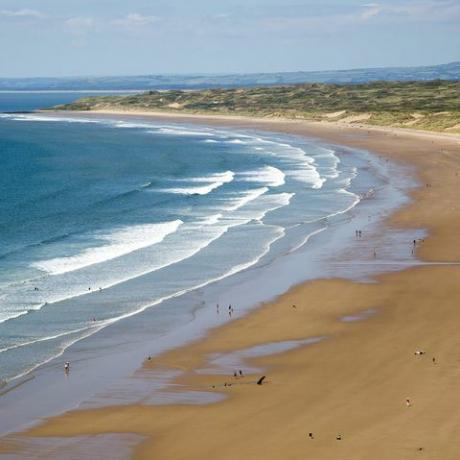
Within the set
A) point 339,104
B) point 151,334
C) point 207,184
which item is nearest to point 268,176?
point 207,184

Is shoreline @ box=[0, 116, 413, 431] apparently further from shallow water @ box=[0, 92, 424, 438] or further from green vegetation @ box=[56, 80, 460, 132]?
green vegetation @ box=[56, 80, 460, 132]

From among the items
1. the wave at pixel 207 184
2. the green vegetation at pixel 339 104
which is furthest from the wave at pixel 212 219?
the green vegetation at pixel 339 104

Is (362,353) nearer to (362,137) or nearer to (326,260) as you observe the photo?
(326,260)

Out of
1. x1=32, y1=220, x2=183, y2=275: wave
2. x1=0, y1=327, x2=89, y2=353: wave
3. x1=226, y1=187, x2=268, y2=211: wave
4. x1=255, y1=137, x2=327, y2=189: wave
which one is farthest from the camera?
x1=255, y1=137, x2=327, y2=189: wave

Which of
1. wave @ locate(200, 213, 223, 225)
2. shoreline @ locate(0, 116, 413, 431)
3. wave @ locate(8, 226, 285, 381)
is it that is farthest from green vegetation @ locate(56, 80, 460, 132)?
shoreline @ locate(0, 116, 413, 431)

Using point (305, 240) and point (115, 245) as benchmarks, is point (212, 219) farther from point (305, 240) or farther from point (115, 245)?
point (115, 245)

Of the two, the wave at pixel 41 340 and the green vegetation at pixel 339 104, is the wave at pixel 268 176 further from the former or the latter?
the wave at pixel 41 340

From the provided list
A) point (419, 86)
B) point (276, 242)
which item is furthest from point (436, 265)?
point (419, 86)
